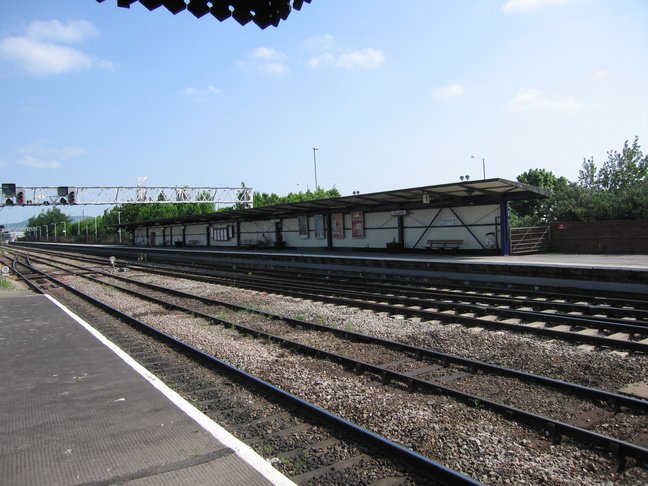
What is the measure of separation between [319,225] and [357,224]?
3.55 metres

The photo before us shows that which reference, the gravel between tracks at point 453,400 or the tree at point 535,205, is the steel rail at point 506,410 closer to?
the gravel between tracks at point 453,400

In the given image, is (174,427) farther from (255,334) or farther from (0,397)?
(255,334)

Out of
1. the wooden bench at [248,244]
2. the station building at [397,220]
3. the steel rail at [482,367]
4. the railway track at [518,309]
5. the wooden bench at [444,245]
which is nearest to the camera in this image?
the steel rail at [482,367]

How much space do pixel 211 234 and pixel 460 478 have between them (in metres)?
44.1

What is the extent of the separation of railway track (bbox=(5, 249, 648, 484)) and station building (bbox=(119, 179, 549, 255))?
13322mm

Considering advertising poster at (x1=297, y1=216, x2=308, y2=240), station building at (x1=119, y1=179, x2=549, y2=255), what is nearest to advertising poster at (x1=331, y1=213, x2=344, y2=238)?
station building at (x1=119, y1=179, x2=549, y2=255)

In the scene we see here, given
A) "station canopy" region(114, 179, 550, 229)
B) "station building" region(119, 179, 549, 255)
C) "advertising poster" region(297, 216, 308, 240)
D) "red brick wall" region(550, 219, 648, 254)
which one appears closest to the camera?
"station canopy" region(114, 179, 550, 229)

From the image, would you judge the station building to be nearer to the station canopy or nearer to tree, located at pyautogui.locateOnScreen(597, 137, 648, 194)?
the station canopy

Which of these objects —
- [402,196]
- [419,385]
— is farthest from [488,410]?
[402,196]

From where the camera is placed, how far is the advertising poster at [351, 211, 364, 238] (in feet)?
96.6

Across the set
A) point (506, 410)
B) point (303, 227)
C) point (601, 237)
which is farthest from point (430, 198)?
point (506, 410)

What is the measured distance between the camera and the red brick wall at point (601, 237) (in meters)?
23.6

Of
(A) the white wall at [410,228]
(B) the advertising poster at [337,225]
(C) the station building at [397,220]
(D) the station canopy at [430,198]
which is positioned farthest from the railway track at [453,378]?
(B) the advertising poster at [337,225]

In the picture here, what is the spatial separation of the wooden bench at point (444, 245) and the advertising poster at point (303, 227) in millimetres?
10601
